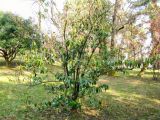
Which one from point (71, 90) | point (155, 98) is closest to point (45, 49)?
point (71, 90)

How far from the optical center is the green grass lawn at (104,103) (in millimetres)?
9538

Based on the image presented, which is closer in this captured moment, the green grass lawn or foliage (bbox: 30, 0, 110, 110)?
foliage (bbox: 30, 0, 110, 110)

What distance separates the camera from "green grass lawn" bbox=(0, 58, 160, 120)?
9.54 m

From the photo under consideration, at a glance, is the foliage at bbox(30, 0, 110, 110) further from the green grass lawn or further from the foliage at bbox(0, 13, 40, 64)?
the foliage at bbox(0, 13, 40, 64)

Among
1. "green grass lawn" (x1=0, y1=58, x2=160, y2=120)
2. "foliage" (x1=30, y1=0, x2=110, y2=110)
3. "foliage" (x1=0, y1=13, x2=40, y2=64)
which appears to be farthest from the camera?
"foliage" (x1=0, y1=13, x2=40, y2=64)

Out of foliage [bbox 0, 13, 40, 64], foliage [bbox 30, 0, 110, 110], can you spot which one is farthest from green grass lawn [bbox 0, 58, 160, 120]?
foliage [bbox 0, 13, 40, 64]

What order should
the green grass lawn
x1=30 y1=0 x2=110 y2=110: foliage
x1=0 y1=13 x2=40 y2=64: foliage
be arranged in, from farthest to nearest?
1. x1=0 y1=13 x2=40 y2=64: foliage
2. the green grass lawn
3. x1=30 y1=0 x2=110 y2=110: foliage

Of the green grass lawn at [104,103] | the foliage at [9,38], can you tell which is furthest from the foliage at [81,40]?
the foliage at [9,38]

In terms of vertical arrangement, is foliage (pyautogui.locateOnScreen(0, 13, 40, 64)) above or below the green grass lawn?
above

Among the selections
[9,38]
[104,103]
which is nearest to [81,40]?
[104,103]

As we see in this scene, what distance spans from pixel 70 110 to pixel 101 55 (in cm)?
222

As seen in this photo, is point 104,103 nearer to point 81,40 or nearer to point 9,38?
point 81,40

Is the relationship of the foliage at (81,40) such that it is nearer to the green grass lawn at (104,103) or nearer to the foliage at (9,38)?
Result: the green grass lawn at (104,103)

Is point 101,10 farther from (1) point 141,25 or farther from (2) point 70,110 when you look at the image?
(1) point 141,25
